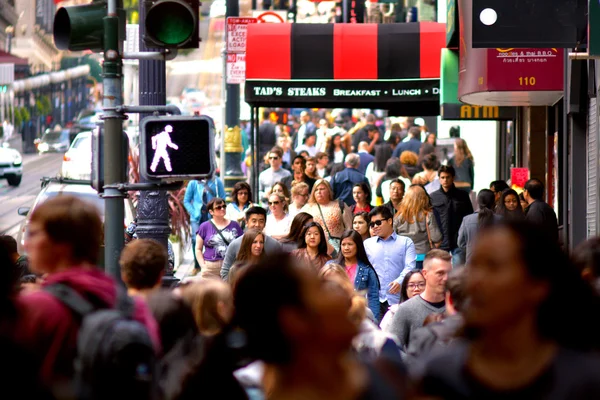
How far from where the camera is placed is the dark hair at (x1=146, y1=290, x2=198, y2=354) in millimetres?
6441

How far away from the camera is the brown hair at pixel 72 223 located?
5082mm

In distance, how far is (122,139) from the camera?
988 centimetres

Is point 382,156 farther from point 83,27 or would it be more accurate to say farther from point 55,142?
point 55,142

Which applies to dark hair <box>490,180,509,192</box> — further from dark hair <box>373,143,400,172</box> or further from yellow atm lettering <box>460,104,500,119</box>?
dark hair <box>373,143,400,172</box>

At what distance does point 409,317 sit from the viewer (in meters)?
9.23

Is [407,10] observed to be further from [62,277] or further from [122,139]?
[62,277]

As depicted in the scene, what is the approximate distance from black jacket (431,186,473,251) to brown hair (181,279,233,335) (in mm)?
10379

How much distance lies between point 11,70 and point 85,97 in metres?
17.8

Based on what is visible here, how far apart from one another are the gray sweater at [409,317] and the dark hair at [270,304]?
5.13 m

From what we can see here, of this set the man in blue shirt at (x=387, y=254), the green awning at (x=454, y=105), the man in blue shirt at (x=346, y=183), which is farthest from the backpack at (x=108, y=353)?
the green awning at (x=454, y=105)

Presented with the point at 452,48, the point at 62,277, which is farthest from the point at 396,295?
the point at 62,277

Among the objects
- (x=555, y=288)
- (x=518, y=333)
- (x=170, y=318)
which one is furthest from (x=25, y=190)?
(x=518, y=333)

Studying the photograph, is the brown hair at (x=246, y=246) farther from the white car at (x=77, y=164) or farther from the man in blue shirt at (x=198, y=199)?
the white car at (x=77, y=164)

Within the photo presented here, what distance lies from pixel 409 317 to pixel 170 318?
3.08 metres
